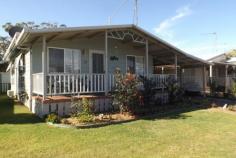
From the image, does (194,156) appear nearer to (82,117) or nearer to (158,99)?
(82,117)

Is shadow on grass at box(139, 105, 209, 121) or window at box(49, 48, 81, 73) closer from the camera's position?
shadow on grass at box(139, 105, 209, 121)

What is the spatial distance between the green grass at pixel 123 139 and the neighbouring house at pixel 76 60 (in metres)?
1.67

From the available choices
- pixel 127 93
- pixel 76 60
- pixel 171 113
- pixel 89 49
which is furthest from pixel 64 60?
pixel 171 113

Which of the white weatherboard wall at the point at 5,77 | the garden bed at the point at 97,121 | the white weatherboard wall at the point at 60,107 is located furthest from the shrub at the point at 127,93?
the white weatherboard wall at the point at 5,77

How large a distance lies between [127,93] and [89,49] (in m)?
5.03

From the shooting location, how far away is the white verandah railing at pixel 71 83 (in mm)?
9742

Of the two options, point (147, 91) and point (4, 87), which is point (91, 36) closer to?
point (147, 91)

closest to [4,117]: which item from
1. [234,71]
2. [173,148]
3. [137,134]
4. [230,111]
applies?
[137,134]

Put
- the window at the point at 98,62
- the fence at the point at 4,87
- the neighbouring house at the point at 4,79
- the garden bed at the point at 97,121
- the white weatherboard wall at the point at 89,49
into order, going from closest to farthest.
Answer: the garden bed at the point at 97,121
the white weatherboard wall at the point at 89,49
the window at the point at 98,62
the fence at the point at 4,87
the neighbouring house at the point at 4,79

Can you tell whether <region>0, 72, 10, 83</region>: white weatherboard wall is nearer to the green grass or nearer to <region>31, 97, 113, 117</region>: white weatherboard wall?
<region>31, 97, 113, 117</region>: white weatherboard wall

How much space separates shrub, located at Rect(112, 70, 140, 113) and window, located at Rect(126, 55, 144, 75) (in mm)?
5822

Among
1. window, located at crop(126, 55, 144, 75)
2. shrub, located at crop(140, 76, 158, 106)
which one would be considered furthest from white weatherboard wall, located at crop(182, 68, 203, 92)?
shrub, located at crop(140, 76, 158, 106)

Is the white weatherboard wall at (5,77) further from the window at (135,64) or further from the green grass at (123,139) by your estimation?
the green grass at (123,139)

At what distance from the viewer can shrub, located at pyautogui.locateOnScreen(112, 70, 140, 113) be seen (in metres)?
9.42
